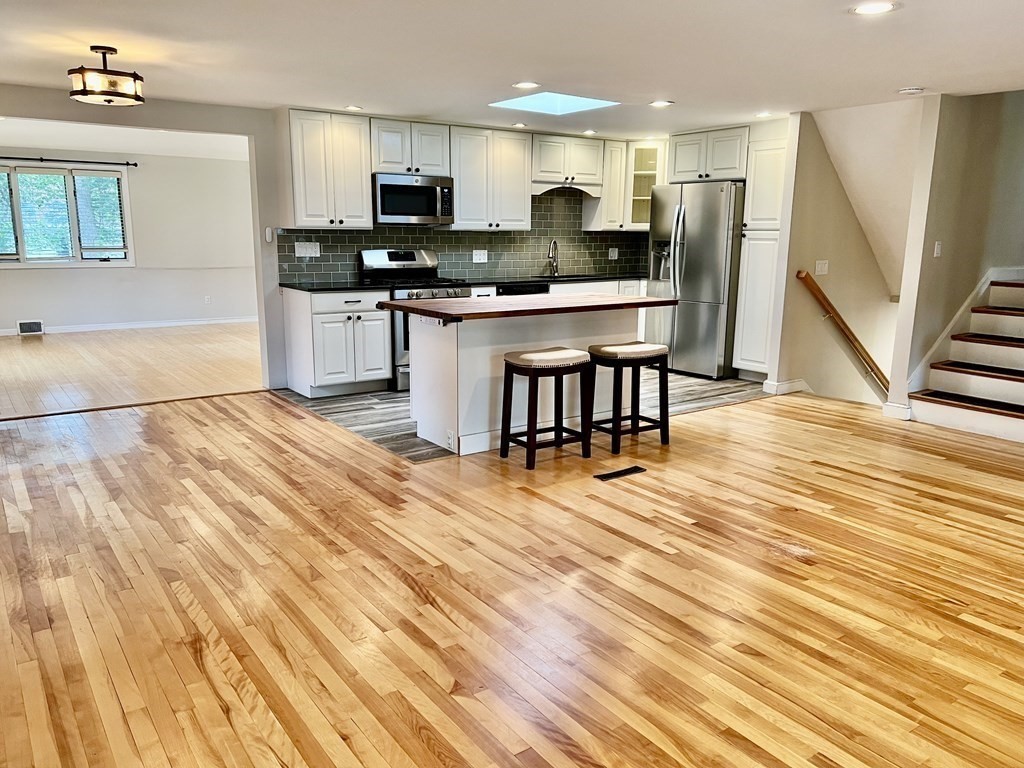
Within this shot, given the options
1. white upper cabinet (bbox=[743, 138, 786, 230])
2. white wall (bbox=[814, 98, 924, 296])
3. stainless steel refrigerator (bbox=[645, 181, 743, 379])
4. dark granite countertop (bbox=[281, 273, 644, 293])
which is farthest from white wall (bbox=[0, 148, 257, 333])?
white wall (bbox=[814, 98, 924, 296])

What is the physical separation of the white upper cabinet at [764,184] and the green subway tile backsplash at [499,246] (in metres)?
1.93

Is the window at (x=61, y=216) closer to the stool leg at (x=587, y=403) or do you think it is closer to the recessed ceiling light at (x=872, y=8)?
the stool leg at (x=587, y=403)

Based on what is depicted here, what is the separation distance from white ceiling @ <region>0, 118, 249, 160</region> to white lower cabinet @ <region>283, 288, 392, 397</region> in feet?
12.3

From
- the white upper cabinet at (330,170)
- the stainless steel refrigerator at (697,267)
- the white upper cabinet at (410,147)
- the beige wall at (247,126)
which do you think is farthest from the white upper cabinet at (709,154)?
the beige wall at (247,126)

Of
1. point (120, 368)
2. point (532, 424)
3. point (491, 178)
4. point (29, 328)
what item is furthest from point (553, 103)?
point (29, 328)

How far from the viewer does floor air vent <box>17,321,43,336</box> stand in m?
9.11

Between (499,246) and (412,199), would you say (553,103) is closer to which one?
(412,199)

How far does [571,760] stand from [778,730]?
0.60 metres

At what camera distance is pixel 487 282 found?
21.5 ft

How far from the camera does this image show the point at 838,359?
6703 mm

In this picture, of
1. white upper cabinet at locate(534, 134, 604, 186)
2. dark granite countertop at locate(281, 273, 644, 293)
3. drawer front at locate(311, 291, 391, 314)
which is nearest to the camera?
drawer front at locate(311, 291, 391, 314)

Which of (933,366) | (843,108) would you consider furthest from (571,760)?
(843,108)

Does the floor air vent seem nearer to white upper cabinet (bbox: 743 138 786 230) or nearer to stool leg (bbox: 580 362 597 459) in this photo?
stool leg (bbox: 580 362 597 459)

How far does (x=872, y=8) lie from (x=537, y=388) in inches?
94.9
